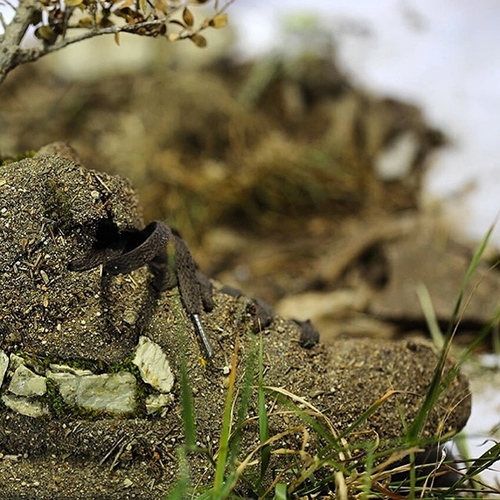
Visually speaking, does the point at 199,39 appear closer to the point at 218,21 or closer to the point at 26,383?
the point at 218,21

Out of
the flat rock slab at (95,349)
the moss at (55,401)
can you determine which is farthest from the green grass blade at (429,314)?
the moss at (55,401)

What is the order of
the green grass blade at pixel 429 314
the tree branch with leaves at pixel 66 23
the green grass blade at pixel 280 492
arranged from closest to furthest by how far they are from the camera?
the green grass blade at pixel 280 492 → the tree branch with leaves at pixel 66 23 → the green grass blade at pixel 429 314

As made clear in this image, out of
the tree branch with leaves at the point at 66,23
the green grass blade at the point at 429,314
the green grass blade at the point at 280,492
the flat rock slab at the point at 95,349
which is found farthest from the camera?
the green grass blade at the point at 429,314

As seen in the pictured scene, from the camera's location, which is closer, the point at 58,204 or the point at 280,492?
the point at 280,492

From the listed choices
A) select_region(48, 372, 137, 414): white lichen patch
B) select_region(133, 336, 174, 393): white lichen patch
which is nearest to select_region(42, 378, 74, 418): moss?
select_region(48, 372, 137, 414): white lichen patch

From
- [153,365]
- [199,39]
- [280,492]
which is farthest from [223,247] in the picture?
[280,492]

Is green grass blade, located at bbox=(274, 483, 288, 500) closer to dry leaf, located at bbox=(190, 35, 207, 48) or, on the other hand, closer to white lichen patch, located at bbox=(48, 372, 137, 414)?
white lichen patch, located at bbox=(48, 372, 137, 414)

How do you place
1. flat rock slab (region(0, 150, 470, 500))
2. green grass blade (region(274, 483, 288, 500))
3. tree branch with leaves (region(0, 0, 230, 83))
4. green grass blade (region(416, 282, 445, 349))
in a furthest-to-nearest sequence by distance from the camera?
green grass blade (region(416, 282, 445, 349))
tree branch with leaves (region(0, 0, 230, 83))
flat rock slab (region(0, 150, 470, 500))
green grass blade (region(274, 483, 288, 500))

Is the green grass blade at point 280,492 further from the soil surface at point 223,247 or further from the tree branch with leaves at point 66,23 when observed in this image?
the tree branch with leaves at point 66,23

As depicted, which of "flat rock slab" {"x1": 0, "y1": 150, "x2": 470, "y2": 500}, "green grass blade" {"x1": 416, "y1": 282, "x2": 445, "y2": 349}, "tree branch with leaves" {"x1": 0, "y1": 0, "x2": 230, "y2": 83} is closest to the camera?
"flat rock slab" {"x1": 0, "y1": 150, "x2": 470, "y2": 500}
